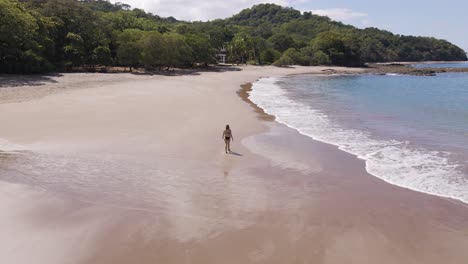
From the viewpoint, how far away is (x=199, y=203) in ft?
37.3

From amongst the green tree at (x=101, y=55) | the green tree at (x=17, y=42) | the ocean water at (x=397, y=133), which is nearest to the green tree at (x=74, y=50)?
the green tree at (x=101, y=55)

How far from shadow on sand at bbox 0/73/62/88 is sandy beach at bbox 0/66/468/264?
16.6m

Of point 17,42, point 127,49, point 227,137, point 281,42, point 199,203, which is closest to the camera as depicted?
point 199,203

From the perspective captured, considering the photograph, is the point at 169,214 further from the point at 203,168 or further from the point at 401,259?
the point at 401,259

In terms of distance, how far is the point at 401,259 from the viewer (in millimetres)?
8742

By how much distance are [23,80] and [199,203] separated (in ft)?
112

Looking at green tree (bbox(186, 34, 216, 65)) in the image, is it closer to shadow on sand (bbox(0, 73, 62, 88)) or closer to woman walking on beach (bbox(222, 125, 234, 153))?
shadow on sand (bbox(0, 73, 62, 88))

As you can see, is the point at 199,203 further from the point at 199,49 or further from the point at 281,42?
the point at 281,42

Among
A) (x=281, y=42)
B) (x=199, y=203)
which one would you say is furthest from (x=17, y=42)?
(x=281, y=42)

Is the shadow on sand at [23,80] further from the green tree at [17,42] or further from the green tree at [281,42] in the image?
the green tree at [281,42]

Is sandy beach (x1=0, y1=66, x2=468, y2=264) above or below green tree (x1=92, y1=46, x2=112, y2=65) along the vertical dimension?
below

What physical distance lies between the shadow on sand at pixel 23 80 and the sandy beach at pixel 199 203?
54.4 ft

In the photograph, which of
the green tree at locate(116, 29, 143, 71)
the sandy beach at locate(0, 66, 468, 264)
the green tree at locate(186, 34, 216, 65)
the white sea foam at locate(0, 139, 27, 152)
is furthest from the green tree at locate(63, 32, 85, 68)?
the white sea foam at locate(0, 139, 27, 152)

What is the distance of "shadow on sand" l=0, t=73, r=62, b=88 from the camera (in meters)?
35.5
